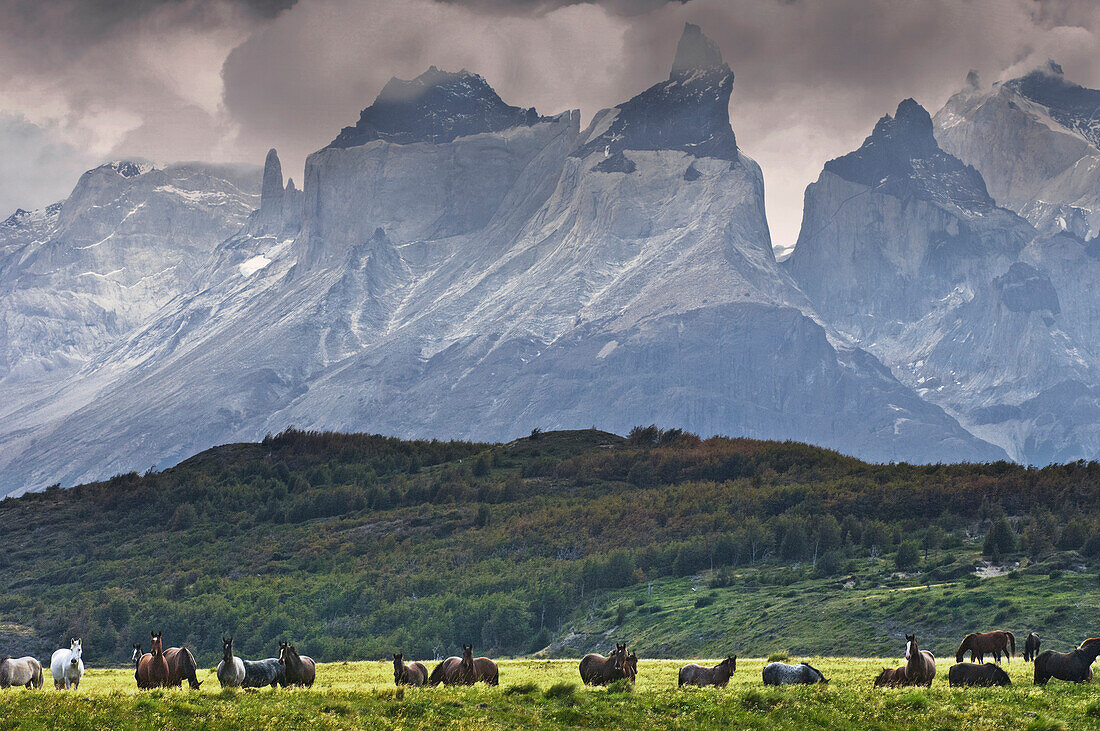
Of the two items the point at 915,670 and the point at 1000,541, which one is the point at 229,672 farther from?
the point at 1000,541

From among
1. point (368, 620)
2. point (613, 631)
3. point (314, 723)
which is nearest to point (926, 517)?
point (613, 631)

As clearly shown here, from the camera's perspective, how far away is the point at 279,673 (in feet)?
160

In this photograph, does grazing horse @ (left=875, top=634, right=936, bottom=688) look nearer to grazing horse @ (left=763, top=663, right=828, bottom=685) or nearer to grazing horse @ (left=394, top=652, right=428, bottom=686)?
grazing horse @ (left=763, top=663, right=828, bottom=685)

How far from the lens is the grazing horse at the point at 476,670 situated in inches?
1975

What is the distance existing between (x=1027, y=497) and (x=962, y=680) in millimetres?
150603

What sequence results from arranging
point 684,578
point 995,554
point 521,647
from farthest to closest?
point 684,578 < point 521,647 < point 995,554

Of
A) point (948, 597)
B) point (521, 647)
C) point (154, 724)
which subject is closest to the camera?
point (154, 724)

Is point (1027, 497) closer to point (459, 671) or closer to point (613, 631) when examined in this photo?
point (613, 631)

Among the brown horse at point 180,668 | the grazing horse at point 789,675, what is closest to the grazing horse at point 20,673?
the brown horse at point 180,668

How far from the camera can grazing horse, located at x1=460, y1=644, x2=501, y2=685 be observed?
50.2 m

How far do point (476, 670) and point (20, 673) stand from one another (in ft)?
62.3

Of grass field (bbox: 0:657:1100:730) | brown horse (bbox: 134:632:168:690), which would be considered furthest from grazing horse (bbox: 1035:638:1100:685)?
brown horse (bbox: 134:632:168:690)

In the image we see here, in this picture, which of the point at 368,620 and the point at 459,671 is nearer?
the point at 459,671

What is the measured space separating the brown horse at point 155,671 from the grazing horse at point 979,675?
3219 centimetres
